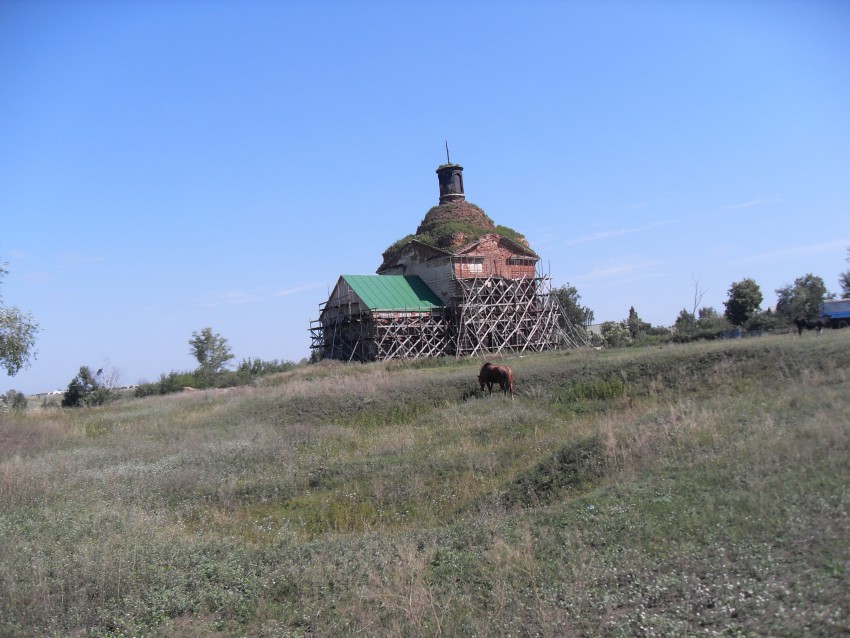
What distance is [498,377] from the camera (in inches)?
781

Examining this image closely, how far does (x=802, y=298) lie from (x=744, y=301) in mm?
7314

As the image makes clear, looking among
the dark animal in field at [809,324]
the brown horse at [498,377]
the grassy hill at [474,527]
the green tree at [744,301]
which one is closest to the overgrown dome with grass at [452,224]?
the green tree at [744,301]

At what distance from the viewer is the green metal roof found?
→ 3491cm

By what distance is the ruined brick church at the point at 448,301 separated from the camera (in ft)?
114

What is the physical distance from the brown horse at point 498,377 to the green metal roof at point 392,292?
14638 millimetres

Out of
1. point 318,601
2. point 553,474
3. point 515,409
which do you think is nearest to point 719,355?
point 515,409

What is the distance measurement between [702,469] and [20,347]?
82.0ft

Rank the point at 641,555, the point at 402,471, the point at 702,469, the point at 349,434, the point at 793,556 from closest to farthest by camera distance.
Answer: the point at 793,556 → the point at 641,555 → the point at 702,469 → the point at 402,471 → the point at 349,434

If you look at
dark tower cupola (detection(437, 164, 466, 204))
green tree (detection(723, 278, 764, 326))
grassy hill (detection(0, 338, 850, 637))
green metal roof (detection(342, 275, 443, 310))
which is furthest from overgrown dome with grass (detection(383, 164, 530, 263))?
grassy hill (detection(0, 338, 850, 637))

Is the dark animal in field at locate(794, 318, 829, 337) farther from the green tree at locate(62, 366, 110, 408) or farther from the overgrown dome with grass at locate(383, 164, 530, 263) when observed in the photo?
the green tree at locate(62, 366, 110, 408)

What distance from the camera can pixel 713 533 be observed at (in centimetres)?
620

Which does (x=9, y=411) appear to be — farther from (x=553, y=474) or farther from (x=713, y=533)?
(x=713, y=533)

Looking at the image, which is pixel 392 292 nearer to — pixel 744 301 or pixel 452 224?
pixel 452 224

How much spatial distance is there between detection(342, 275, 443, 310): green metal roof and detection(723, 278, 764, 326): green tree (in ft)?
59.5
